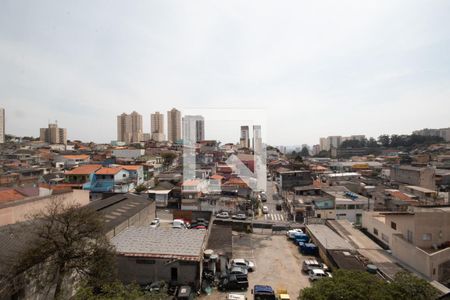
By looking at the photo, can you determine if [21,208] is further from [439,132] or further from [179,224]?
[439,132]

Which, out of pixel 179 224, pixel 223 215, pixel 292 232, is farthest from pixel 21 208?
pixel 292 232

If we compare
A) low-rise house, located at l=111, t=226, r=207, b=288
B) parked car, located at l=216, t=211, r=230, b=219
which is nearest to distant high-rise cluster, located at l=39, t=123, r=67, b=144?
parked car, located at l=216, t=211, r=230, b=219

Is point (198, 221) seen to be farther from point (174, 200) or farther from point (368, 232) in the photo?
point (368, 232)

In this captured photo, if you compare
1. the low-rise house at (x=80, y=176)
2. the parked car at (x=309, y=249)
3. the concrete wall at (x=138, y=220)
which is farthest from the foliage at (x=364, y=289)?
the low-rise house at (x=80, y=176)

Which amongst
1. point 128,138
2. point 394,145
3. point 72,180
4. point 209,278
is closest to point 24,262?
point 209,278

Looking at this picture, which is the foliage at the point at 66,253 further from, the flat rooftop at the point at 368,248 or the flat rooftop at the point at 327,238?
the flat rooftop at the point at 368,248

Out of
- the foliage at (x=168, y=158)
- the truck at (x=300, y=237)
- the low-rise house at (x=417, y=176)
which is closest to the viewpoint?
the truck at (x=300, y=237)

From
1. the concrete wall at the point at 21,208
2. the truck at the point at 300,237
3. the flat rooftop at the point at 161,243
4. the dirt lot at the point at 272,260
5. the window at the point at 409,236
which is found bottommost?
the dirt lot at the point at 272,260
